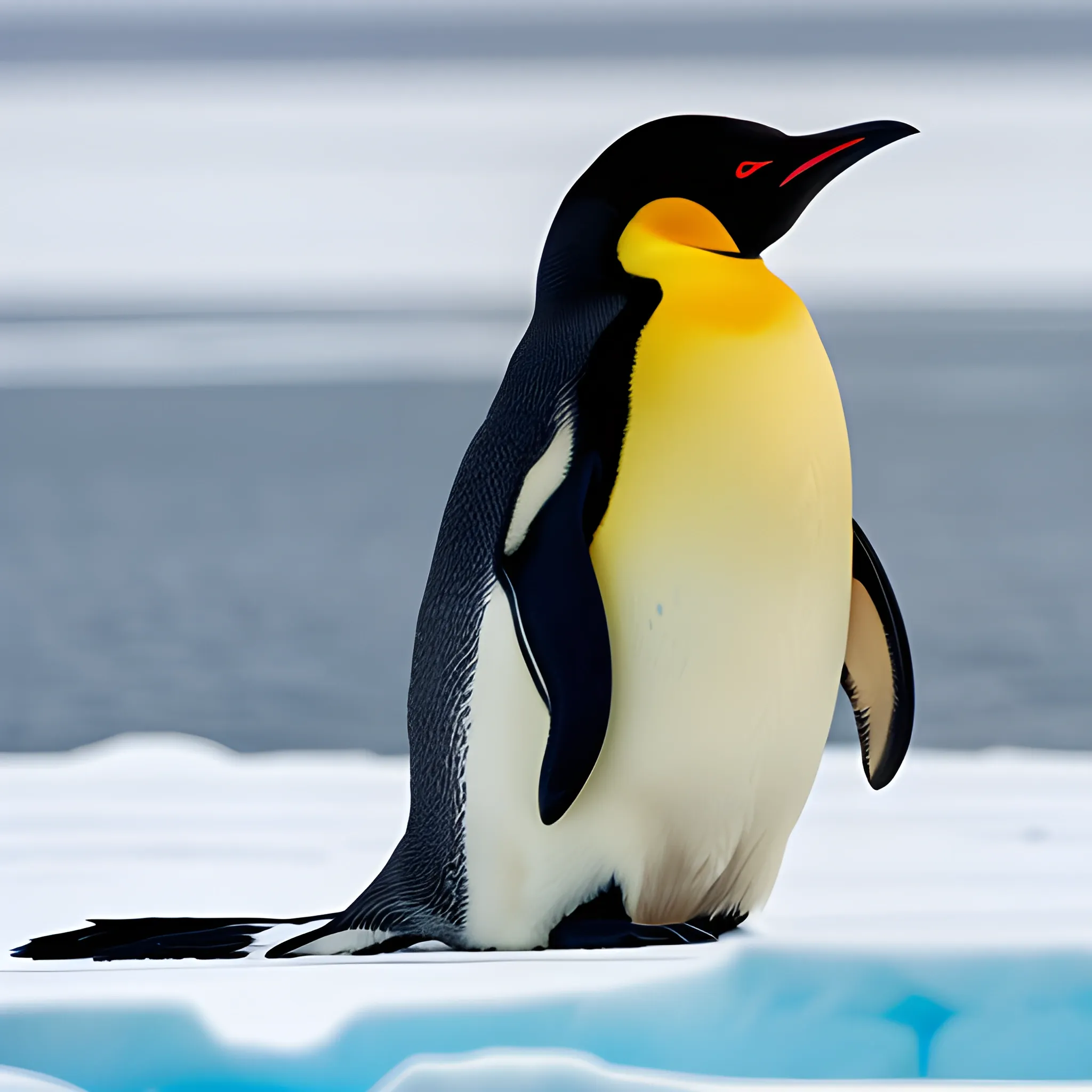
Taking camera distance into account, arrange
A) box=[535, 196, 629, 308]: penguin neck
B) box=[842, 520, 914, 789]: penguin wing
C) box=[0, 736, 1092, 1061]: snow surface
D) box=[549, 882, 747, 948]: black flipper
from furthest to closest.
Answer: box=[842, 520, 914, 789]: penguin wing < box=[535, 196, 629, 308]: penguin neck < box=[549, 882, 747, 948]: black flipper < box=[0, 736, 1092, 1061]: snow surface

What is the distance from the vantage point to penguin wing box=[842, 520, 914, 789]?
4.53 ft

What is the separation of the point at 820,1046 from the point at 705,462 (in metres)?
0.43

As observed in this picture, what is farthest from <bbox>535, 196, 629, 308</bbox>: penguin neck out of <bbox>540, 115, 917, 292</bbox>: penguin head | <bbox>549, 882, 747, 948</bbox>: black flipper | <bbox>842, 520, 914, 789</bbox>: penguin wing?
<bbox>549, 882, 747, 948</bbox>: black flipper

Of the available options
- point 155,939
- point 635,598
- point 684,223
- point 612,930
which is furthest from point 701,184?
point 155,939

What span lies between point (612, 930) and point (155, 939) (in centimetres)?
37

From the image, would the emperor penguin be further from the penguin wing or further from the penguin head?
the penguin wing

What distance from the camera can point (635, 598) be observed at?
1.13 meters

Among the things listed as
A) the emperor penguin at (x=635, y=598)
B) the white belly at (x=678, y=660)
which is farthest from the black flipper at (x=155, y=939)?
the white belly at (x=678, y=660)

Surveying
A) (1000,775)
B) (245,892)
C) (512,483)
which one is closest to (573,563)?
(512,483)

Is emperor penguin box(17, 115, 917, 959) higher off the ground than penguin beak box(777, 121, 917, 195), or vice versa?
penguin beak box(777, 121, 917, 195)

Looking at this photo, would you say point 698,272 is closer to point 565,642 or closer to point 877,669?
point 565,642

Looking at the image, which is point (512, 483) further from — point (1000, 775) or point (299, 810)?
point (1000, 775)

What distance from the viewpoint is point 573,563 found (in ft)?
3.55

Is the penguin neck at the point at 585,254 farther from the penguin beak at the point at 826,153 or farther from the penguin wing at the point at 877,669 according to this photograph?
the penguin wing at the point at 877,669
